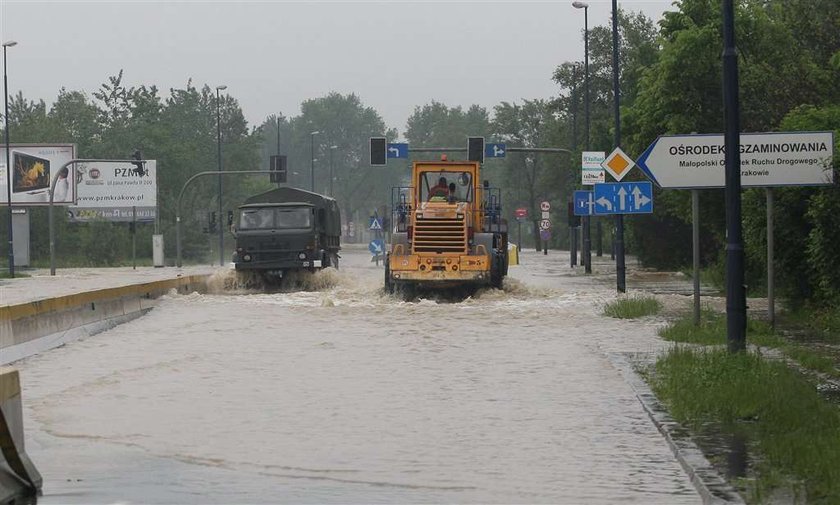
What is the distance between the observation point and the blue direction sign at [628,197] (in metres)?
31.9

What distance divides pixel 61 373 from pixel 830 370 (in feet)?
30.1

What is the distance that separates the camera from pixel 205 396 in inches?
630

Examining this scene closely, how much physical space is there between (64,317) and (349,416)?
1319 cm

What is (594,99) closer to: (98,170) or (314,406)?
(98,170)

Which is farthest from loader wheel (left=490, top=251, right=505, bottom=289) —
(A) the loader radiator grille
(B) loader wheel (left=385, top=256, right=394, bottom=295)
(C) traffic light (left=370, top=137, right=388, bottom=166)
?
(C) traffic light (left=370, top=137, right=388, bottom=166)

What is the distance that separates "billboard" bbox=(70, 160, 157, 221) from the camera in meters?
90.4

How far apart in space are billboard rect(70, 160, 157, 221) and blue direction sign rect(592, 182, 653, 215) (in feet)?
199

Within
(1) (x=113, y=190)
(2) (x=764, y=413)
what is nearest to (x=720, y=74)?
(2) (x=764, y=413)

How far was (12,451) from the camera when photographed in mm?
9352

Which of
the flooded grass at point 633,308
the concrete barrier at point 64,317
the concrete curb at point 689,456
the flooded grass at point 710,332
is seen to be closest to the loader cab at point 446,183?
the concrete barrier at point 64,317

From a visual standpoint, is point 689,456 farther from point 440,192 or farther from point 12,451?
point 440,192

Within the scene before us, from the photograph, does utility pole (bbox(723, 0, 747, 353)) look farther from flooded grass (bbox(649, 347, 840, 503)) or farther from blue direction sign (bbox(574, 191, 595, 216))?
blue direction sign (bbox(574, 191, 595, 216))

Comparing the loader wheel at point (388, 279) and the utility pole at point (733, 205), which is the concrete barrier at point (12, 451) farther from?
the loader wheel at point (388, 279)

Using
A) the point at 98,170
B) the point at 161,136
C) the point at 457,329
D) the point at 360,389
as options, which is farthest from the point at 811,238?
the point at 161,136
